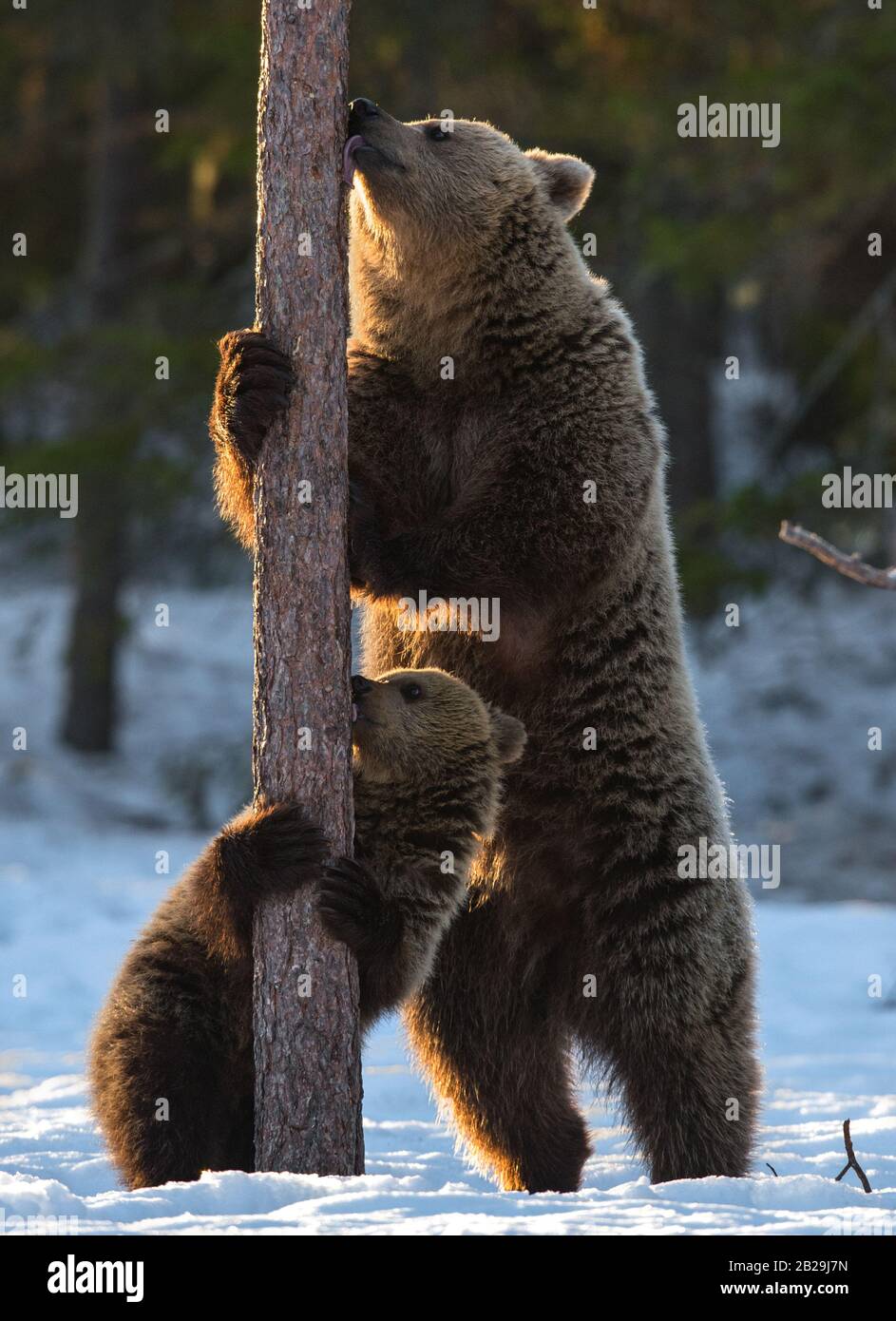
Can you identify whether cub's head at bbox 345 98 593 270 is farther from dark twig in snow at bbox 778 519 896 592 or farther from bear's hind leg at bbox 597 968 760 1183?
bear's hind leg at bbox 597 968 760 1183

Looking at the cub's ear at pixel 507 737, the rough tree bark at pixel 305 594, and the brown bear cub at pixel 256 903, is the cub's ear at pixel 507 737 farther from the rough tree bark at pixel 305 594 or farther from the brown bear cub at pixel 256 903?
the rough tree bark at pixel 305 594

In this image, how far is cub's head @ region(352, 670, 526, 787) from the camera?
14.3 feet

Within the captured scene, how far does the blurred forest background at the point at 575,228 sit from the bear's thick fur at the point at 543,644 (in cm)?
532

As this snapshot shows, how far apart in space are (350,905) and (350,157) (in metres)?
1.97

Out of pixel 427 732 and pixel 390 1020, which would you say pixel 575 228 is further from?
pixel 390 1020

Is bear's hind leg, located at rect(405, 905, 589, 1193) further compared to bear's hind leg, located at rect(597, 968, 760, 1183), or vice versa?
bear's hind leg, located at rect(405, 905, 589, 1193)

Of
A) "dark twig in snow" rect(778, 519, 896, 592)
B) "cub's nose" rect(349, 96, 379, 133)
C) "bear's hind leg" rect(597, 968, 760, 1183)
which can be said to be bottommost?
"bear's hind leg" rect(597, 968, 760, 1183)

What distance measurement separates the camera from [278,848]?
13.1 ft

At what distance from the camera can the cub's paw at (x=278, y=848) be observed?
3.99 metres

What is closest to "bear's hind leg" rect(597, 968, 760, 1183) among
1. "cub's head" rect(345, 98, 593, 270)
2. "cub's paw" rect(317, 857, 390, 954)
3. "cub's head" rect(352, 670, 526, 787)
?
"cub's head" rect(352, 670, 526, 787)

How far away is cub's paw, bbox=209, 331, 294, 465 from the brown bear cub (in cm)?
74
